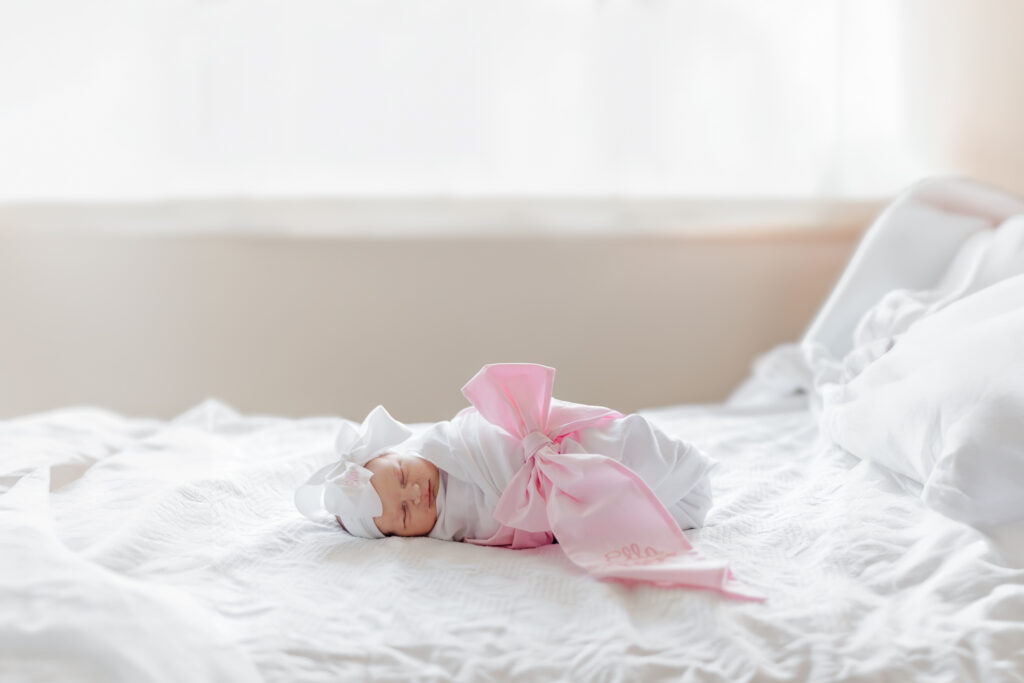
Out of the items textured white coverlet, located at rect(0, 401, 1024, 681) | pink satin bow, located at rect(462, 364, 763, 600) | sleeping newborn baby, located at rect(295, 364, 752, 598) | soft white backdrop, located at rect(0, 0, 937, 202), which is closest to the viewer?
textured white coverlet, located at rect(0, 401, 1024, 681)

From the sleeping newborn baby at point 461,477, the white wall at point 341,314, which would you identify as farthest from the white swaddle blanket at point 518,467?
the white wall at point 341,314

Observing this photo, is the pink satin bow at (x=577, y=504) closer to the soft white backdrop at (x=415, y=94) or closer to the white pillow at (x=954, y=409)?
the white pillow at (x=954, y=409)

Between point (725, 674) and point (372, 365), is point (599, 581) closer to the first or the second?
point (725, 674)

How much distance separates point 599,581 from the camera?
1.08m

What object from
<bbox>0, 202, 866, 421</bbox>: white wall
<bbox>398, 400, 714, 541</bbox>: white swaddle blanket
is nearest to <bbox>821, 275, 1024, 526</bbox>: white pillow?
<bbox>398, 400, 714, 541</bbox>: white swaddle blanket

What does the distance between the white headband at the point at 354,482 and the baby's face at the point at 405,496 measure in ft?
0.04

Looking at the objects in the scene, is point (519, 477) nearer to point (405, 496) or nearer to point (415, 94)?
point (405, 496)

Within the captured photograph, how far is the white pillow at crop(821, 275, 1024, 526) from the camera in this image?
3.77 feet

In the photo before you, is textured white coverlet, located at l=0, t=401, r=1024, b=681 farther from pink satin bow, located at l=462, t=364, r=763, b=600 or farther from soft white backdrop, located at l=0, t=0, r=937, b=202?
soft white backdrop, located at l=0, t=0, r=937, b=202

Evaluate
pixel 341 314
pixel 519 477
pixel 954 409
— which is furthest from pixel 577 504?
pixel 341 314

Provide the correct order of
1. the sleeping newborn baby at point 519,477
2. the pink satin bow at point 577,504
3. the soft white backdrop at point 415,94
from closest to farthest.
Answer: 1. the pink satin bow at point 577,504
2. the sleeping newborn baby at point 519,477
3. the soft white backdrop at point 415,94

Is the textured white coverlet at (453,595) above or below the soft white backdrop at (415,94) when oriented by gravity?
below

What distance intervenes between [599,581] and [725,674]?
21cm

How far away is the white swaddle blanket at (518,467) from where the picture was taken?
1.27 m
